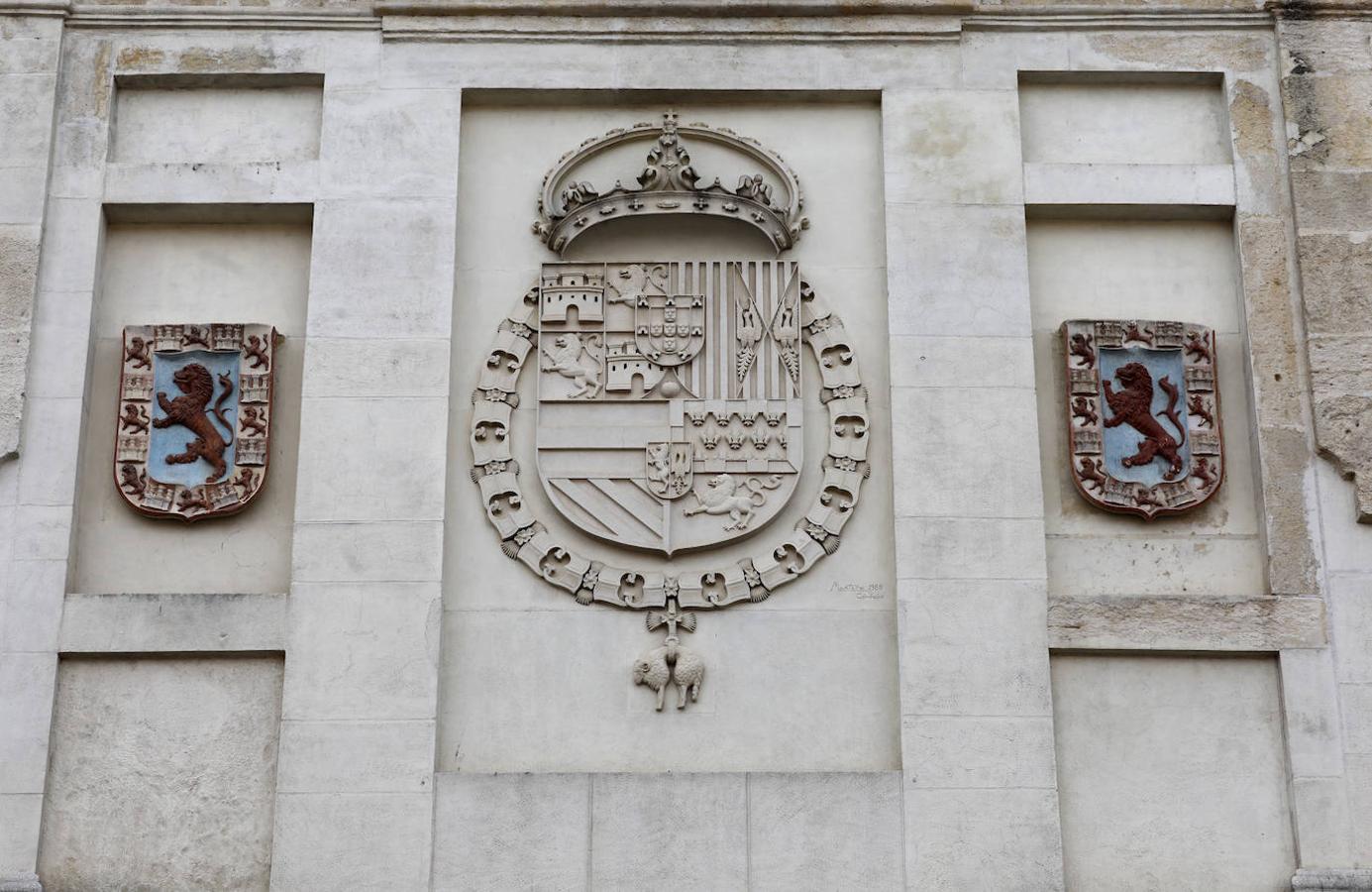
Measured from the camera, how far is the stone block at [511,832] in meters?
11.3

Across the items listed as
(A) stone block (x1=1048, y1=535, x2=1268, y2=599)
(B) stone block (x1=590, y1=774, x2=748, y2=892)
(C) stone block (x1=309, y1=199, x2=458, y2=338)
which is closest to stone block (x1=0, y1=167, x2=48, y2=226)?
(C) stone block (x1=309, y1=199, x2=458, y2=338)

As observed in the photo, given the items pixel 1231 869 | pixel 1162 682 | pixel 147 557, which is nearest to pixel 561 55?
pixel 147 557

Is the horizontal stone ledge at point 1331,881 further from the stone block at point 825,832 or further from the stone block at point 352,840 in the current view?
the stone block at point 352,840

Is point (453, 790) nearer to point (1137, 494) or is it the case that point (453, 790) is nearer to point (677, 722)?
A: point (677, 722)

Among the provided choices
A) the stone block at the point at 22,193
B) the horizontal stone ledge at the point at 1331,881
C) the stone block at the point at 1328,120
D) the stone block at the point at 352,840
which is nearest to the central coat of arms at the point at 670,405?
the stone block at the point at 352,840

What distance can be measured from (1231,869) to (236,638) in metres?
5.94

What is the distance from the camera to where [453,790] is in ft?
37.8

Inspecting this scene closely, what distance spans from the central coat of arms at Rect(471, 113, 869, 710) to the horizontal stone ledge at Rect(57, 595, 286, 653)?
1.50 metres

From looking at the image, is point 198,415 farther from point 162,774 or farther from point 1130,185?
point 1130,185

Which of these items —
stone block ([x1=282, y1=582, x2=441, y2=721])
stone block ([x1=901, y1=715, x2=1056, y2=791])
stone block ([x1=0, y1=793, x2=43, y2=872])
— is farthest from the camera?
stone block ([x1=282, y1=582, x2=441, y2=721])

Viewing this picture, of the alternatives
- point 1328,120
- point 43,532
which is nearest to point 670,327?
point 43,532

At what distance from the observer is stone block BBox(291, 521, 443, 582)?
11.9 meters

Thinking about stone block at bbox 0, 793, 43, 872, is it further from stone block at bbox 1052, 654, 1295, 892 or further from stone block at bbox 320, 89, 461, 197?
stone block at bbox 1052, 654, 1295, 892

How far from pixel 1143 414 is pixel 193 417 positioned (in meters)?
5.84
